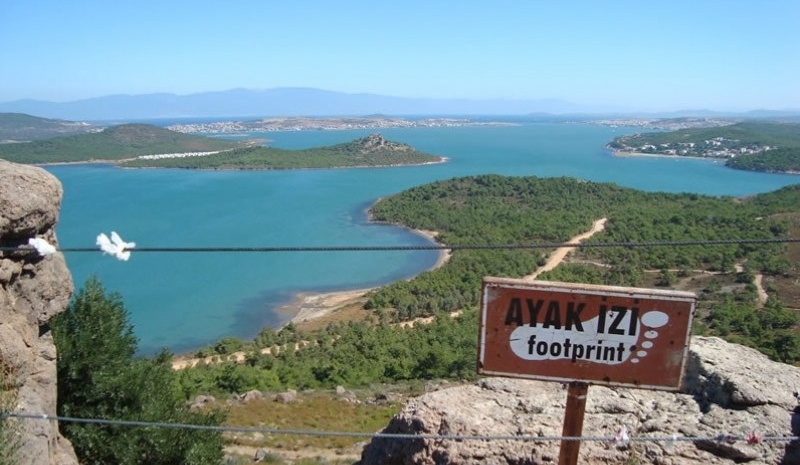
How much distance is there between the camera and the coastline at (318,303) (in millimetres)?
32562

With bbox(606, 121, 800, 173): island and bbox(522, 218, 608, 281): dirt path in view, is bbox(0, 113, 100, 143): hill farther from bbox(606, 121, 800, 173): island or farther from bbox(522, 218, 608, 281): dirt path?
bbox(606, 121, 800, 173): island

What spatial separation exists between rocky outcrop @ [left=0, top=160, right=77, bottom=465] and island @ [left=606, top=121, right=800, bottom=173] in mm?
109307

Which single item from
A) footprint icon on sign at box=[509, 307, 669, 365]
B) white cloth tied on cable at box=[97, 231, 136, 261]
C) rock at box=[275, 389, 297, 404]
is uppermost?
white cloth tied on cable at box=[97, 231, 136, 261]

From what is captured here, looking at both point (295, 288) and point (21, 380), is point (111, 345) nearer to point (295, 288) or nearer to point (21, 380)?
point (21, 380)

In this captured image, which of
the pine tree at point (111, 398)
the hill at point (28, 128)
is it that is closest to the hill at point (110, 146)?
the hill at point (28, 128)

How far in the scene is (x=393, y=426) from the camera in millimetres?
5113

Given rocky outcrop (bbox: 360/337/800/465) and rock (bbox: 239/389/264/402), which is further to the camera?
rock (bbox: 239/389/264/402)

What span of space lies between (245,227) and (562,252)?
96.6 feet

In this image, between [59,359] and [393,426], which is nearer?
[393,426]

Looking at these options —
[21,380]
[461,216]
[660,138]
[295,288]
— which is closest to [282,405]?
[21,380]

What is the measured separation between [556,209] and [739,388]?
55.2m

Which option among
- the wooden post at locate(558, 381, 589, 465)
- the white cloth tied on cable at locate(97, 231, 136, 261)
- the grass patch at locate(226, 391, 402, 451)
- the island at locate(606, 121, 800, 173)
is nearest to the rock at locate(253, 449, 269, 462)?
the grass patch at locate(226, 391, 402, 451)

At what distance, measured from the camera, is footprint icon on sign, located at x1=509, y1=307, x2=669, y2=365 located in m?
2.79

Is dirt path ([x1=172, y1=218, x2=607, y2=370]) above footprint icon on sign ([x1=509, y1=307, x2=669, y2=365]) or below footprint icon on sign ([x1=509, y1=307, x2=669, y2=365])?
below
